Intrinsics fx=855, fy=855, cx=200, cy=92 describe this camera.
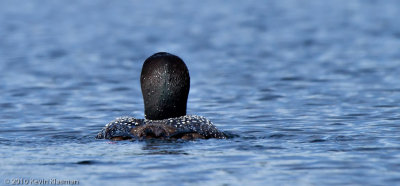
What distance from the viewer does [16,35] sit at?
25703 mm

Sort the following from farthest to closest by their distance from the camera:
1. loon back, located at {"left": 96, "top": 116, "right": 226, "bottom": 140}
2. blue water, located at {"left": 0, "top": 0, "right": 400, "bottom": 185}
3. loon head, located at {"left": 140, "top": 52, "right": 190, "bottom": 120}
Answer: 1. loon head, located at {"left": 140, "top": 52, "right": 190, "bottom": 120}
2. loon back, located at {"left": 96, "top": 116, "right": 226, "bottom": 140}
3. blue water, located at {"left": 0, "top": 0, "right": 400, "bottom": 185}

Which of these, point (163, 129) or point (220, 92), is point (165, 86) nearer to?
point (163, 129)

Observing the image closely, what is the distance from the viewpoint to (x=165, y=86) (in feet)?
31.6

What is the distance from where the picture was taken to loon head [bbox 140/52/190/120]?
9602mm

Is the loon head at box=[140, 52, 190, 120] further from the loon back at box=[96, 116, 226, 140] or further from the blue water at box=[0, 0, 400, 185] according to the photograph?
the blue water at box=[0, 0, 400, 185]

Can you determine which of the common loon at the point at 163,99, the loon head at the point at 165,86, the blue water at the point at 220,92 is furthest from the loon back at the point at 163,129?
the loon head at the point at 165,86

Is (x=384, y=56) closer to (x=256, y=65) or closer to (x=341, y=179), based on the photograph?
(x=256, y=65)

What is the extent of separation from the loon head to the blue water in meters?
0.71

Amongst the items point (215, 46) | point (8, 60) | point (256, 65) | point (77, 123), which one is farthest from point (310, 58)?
point (77, 123)

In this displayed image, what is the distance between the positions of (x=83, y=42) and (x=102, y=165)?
16186 millimetres

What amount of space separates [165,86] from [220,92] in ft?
17.8

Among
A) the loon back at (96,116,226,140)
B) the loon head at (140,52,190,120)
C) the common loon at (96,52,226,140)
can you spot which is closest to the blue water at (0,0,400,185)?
the loon back at (96,116,226,140)

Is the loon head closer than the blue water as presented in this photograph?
No

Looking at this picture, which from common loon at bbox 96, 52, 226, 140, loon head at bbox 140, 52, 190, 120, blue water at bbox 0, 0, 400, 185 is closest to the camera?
blue water at bbox 0, 0, 400, 185
